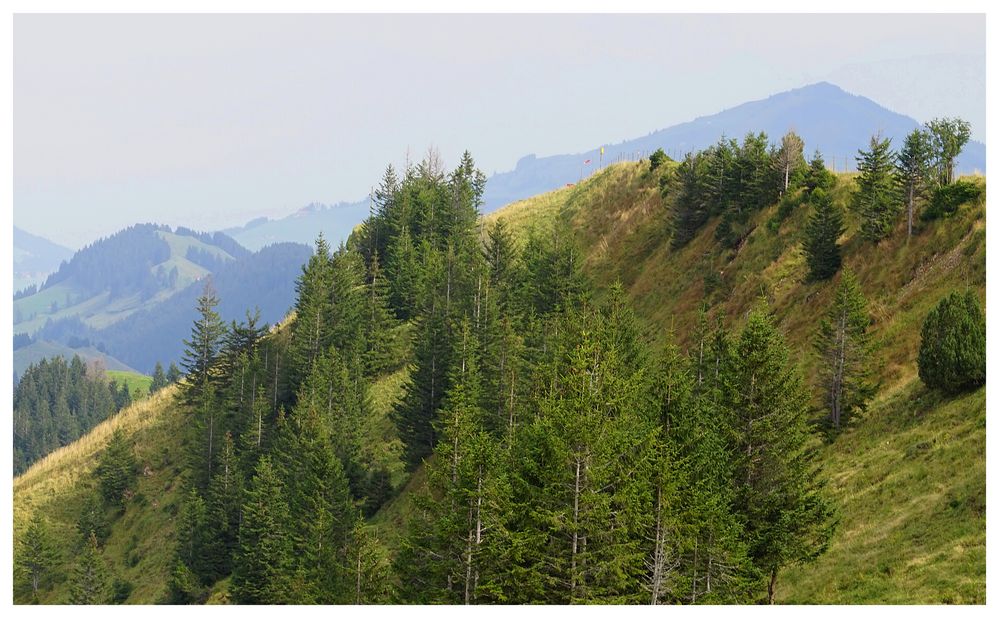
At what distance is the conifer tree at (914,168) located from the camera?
206 ft

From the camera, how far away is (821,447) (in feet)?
163

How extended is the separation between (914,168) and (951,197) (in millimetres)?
3115

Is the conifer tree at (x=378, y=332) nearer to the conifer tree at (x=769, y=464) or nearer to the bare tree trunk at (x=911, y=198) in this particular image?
the bare tree trunk at (x=911, y=198)

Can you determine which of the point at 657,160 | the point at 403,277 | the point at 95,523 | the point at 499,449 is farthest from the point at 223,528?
the point at 657,160

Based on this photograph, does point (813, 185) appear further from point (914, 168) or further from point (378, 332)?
point (378, 332)

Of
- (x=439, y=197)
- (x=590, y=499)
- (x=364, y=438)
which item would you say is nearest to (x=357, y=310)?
(x=364, y=438)

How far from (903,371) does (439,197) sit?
6706 centimetres

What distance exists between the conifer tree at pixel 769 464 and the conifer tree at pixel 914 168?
3208 centimetres

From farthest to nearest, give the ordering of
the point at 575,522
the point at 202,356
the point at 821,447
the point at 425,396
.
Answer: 1. the point at 202,356
2. the point at 425,396
3. the point at 821,447
4. the point at 575,522

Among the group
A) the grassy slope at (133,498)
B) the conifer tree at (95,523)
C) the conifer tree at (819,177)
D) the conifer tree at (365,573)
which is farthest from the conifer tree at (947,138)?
the conifer tree at (95,523)

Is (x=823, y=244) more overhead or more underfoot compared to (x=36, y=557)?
more overhead

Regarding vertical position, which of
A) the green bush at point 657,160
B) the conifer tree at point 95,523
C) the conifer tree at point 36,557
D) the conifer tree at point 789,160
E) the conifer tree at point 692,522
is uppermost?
the green bush at point 657,160

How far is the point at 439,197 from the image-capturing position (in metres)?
112
